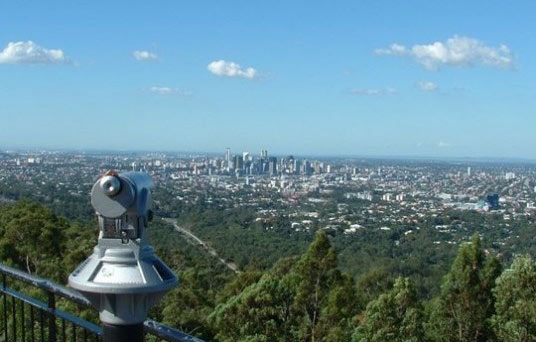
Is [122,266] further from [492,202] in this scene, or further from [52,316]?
[492,202]

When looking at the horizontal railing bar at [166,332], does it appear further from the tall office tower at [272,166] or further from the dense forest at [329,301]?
the tall office tower at [272,166]

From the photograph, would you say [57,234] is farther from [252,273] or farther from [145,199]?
[145,199]

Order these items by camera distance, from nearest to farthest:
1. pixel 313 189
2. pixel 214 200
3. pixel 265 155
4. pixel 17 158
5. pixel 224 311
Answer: pixel 224 311, pixel 17 158, pixel 214 200, pixel 313 189, pixel 265 155

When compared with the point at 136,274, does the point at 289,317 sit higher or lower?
lower

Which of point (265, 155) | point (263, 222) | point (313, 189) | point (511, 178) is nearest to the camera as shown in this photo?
point (263, 222)

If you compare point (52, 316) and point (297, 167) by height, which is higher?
point (52, 316)

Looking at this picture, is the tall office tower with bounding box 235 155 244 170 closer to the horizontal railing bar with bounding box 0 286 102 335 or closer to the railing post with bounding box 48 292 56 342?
the horizontal railing bar with bounding box 0 286 102 335

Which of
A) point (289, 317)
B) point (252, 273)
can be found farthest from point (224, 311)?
point (252, 273)

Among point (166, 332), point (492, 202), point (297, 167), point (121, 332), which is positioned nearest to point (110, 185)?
point (121, 332)
